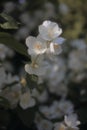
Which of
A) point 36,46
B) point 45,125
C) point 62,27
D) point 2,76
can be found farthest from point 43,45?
point 62,27

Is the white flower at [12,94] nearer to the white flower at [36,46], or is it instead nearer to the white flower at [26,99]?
the white flower at [26,99]

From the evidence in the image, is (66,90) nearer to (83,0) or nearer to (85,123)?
(85,123)

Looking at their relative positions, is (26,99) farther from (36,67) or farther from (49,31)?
(49,31)

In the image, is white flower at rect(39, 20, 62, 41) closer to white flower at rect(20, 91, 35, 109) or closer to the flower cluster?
the flower cluster

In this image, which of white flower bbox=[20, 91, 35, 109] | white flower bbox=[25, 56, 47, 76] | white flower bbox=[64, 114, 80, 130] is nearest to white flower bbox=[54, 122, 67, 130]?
white flower bbox=[64, 114, 80, 130]

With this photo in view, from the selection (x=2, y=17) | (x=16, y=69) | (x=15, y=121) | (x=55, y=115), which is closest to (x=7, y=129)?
(x=15, y=121)
